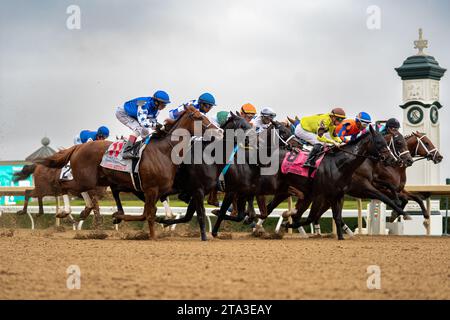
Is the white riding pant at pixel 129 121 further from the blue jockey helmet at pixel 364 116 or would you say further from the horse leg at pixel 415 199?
the horse leg at pixel 415 199

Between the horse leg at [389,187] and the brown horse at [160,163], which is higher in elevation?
the brown horse at [160,163]

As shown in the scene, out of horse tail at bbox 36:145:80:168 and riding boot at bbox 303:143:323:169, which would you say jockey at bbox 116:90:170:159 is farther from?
riding boot at bbox 303:143:323:169

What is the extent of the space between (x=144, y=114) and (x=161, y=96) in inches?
12.2

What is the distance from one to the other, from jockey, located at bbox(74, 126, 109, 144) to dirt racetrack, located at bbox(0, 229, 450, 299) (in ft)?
11.6

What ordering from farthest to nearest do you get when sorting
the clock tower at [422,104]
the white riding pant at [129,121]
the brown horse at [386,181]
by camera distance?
the clock tower at [422,104], the brown horse at [386,181], the white riding pant at [129,121]

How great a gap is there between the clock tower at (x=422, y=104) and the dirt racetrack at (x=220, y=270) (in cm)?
1338

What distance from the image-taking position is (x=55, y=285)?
5984mm

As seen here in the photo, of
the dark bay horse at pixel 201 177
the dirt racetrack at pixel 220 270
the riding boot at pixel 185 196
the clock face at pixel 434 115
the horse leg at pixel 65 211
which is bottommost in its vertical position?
the dirt racetrack at pixel 220 270

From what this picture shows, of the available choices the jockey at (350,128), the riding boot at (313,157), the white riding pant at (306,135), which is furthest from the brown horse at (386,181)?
the white riding pant at (306,135)

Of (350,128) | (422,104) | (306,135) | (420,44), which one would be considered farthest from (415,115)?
(306,135)

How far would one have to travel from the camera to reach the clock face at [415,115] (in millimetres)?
23469

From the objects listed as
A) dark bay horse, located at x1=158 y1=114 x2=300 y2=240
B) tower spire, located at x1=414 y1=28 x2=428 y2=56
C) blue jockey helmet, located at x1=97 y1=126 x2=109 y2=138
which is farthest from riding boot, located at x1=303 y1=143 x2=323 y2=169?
tower spire, located at x1=414 y1=28 x2=428 y2=56

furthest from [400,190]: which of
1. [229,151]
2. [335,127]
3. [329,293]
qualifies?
[329,293]
